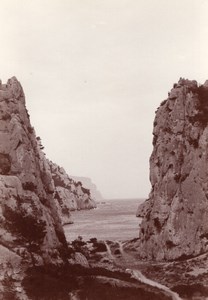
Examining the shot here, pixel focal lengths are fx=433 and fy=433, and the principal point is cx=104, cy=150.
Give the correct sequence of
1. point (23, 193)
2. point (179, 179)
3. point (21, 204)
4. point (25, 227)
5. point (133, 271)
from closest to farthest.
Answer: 1. point (25, 227)
2. point (21, 204)
3. point (23, 193)
4. point (133, 271)
5. point (179, 179)

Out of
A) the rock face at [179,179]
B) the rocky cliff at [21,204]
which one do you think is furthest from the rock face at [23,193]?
the rock face at [179,179]

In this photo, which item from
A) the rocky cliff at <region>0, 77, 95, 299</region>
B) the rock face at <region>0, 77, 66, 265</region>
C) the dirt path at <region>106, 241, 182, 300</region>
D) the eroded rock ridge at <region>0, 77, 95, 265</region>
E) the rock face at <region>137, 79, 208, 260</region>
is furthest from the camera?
the rock face at <region>137, 79, 208, 260</region>

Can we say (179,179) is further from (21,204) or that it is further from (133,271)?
(21,204)

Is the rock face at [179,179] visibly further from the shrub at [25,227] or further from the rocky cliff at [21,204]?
the shrub at [25,227]

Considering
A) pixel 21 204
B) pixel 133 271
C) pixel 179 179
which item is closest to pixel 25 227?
pixel 21 204

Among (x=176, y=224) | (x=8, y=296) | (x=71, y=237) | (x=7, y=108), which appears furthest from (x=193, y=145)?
(x=71, y=237)

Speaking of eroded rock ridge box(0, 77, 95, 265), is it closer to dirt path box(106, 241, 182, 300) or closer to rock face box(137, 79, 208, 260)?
dirt path box(106, 241, 182, 300)

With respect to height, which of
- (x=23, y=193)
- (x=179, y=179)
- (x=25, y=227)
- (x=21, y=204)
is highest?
(x=179, y=179)

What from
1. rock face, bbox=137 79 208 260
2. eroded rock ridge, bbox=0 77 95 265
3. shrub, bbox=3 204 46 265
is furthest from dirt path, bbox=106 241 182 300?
shrub, bbox=3 204 46 265
